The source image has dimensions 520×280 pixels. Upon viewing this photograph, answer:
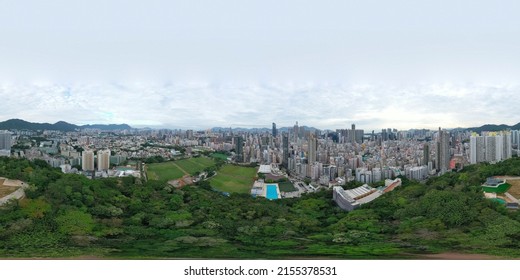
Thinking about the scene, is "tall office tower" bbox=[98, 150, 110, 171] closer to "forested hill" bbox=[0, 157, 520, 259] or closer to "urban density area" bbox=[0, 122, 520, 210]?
"urban density area" bbox=[0, 122, 520, 210]

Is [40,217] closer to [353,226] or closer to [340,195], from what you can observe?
[353,226]

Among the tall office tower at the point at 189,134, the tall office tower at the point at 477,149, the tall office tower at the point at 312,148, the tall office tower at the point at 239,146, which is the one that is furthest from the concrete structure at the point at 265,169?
the tall office tower at the point at 477,149

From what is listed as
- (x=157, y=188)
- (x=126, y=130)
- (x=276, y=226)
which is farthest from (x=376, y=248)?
(x=126, y=130)

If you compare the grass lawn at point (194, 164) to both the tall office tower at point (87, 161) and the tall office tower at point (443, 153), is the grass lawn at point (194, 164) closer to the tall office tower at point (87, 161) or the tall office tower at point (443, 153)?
the tall office tower at point (87, 161)

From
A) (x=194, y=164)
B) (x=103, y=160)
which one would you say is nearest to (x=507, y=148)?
(x=194, y=164)

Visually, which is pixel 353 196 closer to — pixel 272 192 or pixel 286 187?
pixel 286 187
